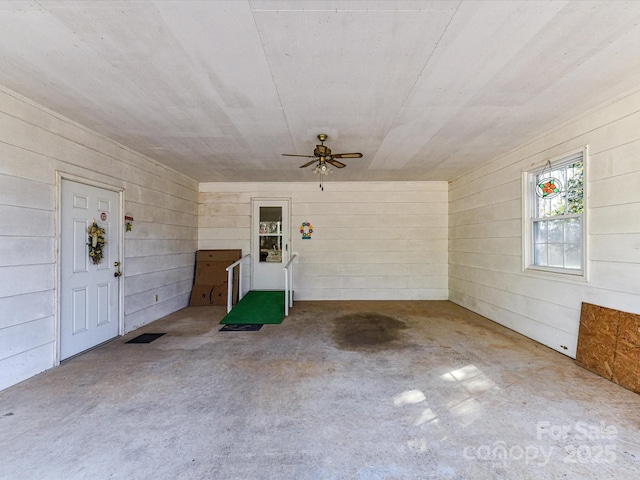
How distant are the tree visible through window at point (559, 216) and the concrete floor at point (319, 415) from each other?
1.15 meters

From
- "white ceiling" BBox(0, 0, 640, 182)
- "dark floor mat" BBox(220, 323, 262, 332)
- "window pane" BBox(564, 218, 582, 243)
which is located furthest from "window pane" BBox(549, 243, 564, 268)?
"dark floor mat" BBox(220, 323, 262, 332)

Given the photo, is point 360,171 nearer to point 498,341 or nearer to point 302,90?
point 302,90

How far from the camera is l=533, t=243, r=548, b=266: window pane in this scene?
12.6 ft

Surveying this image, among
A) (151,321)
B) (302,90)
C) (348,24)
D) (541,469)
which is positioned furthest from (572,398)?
(151,321)

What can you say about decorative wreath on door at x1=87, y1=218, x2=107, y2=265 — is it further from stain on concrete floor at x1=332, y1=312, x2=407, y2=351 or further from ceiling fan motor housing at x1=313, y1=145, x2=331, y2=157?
stain on concrete floor at x1=332, y1=312, x2=407, y2=351

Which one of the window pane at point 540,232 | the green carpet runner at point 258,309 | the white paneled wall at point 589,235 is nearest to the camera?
the white paneled wall at point 589,235

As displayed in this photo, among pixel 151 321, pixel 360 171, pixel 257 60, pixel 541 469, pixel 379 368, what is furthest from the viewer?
pixel 360 171

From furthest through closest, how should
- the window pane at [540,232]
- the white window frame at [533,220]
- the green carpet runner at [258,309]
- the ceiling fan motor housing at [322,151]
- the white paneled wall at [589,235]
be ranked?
the green carpet runner at [258,309]
the window pane at [540,232]
the ceiling fan motor housing at [322,151]
the white window frame at [533,220]
the white paneled wall at [589,235]

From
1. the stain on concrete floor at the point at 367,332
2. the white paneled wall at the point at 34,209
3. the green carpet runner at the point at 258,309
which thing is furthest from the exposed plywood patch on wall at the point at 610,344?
the white paneled wall at the point at 34,209

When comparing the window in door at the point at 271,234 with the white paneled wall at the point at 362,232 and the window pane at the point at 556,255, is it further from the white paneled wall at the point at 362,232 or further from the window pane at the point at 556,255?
the window pane at the point at 556,255

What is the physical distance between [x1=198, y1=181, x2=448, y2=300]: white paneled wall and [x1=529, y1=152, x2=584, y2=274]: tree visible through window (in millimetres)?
2571

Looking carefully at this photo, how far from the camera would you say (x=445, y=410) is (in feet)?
7.41

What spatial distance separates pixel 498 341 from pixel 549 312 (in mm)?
712

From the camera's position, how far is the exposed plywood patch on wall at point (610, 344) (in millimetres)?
2570
